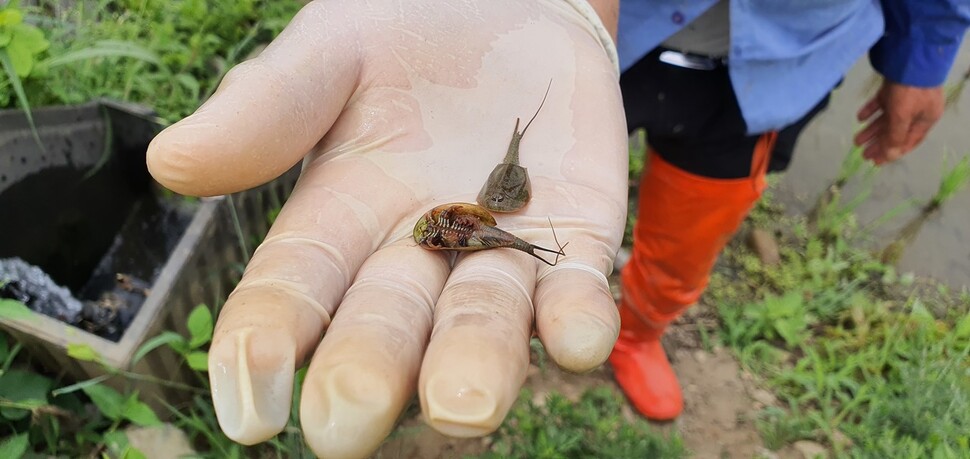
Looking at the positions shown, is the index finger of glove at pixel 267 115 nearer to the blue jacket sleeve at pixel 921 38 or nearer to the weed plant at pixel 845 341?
the blue jacket sleeve at pixel 921 38

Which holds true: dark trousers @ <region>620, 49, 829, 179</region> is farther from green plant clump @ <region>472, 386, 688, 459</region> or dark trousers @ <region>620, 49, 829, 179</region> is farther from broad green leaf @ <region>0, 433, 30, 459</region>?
broad green leaf @ <region>0, 433, 30, 459</region>

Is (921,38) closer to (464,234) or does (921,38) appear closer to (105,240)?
(464,234)

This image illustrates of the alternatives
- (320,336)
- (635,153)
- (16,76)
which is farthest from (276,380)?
(635,153)

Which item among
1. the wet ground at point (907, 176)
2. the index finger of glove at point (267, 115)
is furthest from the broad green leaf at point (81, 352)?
the wet ground at point (907, 176)

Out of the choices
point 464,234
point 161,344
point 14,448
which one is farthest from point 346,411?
point 161,344

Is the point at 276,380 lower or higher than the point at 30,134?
higher

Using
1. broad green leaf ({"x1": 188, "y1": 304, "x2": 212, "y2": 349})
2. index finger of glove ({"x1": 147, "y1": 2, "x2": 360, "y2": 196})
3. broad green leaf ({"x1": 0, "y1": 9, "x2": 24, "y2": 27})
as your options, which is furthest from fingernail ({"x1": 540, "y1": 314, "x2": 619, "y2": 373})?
broad green leaf ({"x1": 0, "y1": 9, "x2": 24, "y2": 27})

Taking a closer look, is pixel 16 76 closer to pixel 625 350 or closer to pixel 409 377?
pixel 409 377
